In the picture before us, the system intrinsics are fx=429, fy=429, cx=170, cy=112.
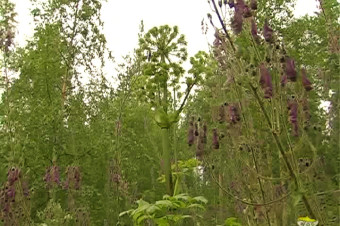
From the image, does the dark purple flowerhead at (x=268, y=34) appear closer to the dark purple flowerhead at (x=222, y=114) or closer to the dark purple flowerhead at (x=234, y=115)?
the dark purple flowerhead at (x=234, y=115)

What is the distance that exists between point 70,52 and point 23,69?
156cm

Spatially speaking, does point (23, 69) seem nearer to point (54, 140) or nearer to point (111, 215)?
point (54, 140)

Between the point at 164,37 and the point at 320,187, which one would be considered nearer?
the point at 164,37

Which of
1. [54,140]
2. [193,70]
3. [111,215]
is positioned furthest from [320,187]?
[54,140]

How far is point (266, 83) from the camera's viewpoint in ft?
9.12

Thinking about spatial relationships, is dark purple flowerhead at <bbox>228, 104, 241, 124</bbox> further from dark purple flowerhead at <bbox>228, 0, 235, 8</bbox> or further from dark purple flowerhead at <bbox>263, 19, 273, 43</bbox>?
dark purple flowerhead at <bbox>228, 0, 235, 8</bbox>

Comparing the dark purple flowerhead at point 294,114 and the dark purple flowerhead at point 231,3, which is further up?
the dark purple flowerhead at point 231,3

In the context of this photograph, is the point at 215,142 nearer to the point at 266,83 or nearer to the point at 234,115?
the point at 234,115

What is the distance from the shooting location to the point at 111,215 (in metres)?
10.1

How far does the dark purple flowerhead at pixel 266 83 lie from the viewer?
2742 mm

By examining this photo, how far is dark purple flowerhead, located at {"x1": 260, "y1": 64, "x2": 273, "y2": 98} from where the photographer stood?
2742mm

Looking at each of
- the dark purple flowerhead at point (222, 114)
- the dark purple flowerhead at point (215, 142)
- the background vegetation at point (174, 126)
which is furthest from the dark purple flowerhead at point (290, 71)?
the dark purple flowerhead at point (222, 114)

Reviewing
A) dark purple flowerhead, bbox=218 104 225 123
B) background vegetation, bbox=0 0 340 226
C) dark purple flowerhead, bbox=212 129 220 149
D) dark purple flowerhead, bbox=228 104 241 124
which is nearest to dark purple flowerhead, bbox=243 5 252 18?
background vegetation, bbox=0 0 340 226

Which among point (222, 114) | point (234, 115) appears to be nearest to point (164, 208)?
point (234, 115)
